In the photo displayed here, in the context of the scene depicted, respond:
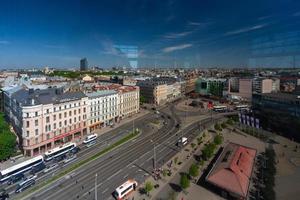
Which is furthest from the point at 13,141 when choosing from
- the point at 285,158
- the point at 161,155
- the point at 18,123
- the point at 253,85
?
the point at 253,85

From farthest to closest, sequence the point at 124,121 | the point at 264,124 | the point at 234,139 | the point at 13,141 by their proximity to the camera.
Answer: the point at 124,121 → the point at 264,124 → the point at 234,139 → the point at 13,141

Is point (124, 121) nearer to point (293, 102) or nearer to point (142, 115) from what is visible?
point (142, 115)

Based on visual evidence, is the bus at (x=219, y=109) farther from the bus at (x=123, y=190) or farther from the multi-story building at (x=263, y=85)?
the bus at (x=123, y=190)

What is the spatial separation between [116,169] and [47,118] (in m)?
17.3

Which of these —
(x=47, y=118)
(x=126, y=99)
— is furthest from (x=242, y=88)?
(x=47, y=118)

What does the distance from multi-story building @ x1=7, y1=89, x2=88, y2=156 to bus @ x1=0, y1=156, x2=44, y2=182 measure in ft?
21.1

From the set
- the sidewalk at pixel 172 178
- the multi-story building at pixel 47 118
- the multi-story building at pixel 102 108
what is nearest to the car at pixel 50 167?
the multi-story building at pixel 47 118

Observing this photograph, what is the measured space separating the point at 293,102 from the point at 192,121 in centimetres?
2425

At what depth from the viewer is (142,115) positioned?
236 feet

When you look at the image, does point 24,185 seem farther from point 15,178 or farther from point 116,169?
point 116,169

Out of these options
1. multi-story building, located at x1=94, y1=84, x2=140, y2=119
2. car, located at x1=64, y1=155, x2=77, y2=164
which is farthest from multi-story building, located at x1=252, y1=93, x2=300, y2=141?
car, located at x1=64, y1=155, x2=77, y2=164

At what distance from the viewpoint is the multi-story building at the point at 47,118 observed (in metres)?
40.4

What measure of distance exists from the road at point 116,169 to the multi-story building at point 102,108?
37.3ft

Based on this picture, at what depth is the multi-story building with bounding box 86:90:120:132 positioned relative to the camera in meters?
53.6
